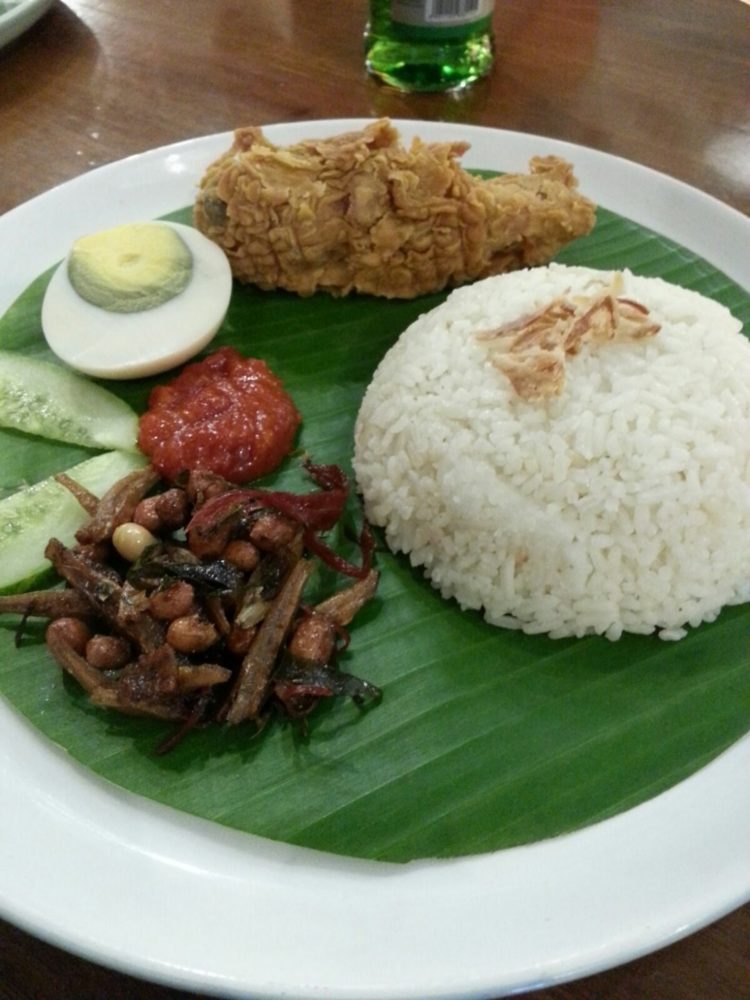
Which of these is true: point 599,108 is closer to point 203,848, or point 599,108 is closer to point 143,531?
point 143,531

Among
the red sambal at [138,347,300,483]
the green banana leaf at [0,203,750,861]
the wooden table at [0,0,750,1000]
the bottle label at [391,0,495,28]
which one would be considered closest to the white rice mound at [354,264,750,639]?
the green banana leaf at [0,203,750,861]

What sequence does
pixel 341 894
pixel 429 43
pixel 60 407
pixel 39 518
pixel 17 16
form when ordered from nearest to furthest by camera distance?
pixel 341 894 → pixel 39 518 → pixel 60 407 → pixel 429 43 → pixel 17 16

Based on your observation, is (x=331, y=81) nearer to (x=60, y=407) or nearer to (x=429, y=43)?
(x=429, y=43)

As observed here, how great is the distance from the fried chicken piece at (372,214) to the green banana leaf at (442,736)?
1.25 meters

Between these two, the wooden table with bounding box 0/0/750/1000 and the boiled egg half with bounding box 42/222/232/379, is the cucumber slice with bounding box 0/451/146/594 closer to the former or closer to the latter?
the boiled egg half with bounding box 42/222/232/379

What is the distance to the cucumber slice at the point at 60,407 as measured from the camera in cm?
263

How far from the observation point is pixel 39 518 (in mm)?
2361

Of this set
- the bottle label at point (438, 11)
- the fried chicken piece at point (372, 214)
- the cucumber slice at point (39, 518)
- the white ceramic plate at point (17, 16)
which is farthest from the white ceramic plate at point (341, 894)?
the white ceramic plate at point (17, 16)

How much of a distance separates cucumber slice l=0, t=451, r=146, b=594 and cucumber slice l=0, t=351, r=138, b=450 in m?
0.12

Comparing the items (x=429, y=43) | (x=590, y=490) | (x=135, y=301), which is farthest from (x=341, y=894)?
(x=429, y=43)

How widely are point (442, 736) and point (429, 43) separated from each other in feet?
12.4

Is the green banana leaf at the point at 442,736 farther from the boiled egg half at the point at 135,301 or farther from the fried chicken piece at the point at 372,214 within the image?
the fried chicken piece at the point at 372,214

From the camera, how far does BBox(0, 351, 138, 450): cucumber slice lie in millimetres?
2629

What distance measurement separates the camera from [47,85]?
4668mm
